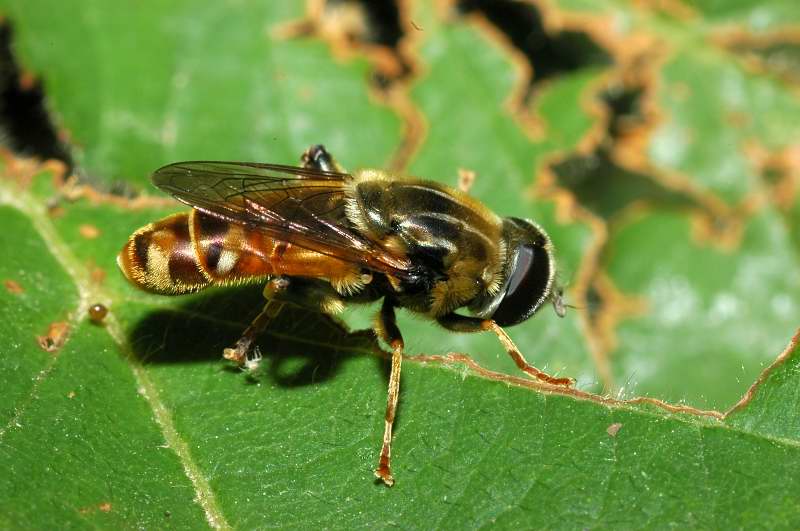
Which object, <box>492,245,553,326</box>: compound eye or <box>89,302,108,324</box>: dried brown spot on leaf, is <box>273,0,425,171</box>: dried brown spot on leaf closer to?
<box>492,245,553,326</box>: compound eye

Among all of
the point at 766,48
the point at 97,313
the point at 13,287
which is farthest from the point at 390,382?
the point at 766,48

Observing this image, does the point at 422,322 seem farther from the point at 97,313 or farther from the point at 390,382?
the point at 97,313

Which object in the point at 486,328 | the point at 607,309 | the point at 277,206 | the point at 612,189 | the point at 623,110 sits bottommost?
the point at 607,309

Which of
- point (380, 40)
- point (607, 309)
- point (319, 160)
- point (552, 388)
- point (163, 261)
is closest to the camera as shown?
point (552, 388)

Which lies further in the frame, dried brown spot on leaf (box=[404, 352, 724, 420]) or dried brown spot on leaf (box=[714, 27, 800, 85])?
dried brown spot on leaf (box=[714, 27, 800, 85])

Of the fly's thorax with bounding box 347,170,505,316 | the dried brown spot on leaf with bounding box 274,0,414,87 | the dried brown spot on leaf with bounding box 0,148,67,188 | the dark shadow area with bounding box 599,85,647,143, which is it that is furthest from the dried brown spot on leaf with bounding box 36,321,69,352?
the dark shadow area with bounding box 599,85,647,143

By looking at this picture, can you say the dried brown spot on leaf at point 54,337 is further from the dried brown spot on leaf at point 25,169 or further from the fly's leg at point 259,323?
the dried brown spot on leaf at point 25,169
